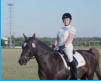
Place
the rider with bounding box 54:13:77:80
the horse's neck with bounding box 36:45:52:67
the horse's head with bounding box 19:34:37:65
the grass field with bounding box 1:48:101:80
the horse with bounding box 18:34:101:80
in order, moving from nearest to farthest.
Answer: the horse's head with bounding box 19:34:37:65, the horse with bounding box 18:34:101:80, the horse's neck with bounding box 36:45:52:67, the rider with bounding box 54:13:77:80, the grass field with bounding box 1:48:101:80

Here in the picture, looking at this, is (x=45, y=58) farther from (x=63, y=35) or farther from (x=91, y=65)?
(x=91, y=65)

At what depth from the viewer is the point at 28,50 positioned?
7352 millimetres

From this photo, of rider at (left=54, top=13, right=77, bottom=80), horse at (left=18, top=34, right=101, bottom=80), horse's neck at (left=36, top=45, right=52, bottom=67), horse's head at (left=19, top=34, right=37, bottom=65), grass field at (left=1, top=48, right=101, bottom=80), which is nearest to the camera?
horse's head at (left=19, top=34, right=37, bottom=65)

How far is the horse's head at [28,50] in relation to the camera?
23.7 feet

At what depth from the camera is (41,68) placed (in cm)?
760

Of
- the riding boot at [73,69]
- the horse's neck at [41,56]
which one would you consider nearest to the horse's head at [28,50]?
the horse's neck at [41,56]

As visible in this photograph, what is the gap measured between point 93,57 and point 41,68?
251cm

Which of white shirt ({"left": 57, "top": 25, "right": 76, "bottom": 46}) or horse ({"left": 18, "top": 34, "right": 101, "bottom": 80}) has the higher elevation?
white shirt ({"left": 57, "top": 25, "right": 76, "bottom": 46})

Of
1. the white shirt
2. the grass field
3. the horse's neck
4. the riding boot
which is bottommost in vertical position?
the grass field

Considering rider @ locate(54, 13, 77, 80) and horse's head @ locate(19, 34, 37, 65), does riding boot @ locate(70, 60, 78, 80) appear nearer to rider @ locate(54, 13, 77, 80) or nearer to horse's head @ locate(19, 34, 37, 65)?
rider @ locate(54, 13, 77, 80)

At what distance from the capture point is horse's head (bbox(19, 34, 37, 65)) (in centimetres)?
723

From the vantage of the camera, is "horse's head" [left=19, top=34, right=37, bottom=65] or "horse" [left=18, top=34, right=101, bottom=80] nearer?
"horse's head" [left=19, top=34, right=37, bottom=65]

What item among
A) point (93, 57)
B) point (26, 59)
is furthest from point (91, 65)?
point (26, 59)

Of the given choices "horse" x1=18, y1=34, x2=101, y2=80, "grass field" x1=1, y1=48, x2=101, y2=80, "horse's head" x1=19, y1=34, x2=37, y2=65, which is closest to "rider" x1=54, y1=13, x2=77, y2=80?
"horse" x1=18, y1=34, x2=101, y2=80
